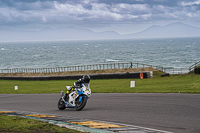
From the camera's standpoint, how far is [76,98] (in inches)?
456

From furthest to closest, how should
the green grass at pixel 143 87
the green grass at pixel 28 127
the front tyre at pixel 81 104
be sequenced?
the green grass at pixel 143 87 < the front tyre at pixel 81 104 < the green grass at pixel 28 127

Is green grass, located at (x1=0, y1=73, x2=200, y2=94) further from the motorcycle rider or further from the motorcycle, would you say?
the motorcycle rider

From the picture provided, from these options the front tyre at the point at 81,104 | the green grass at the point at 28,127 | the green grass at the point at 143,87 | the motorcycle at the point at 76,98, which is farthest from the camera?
the green grass at the point at 143,87

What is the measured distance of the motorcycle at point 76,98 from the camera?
1099cm

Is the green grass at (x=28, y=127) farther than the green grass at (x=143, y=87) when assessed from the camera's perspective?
No

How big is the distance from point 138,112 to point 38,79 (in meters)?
36.8

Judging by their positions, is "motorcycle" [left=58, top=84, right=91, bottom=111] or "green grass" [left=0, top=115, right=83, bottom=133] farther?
"motorcycle" [left=58, top=84, right=91, bottom=111]

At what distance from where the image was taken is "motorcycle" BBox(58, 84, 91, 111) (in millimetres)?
10985

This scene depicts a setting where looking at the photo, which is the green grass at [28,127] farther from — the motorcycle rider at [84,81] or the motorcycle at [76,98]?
the motorcycle rider at [84,81]

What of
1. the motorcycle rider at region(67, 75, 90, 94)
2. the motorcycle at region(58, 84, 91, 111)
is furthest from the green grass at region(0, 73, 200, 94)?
the motorcycle rider at region(67, 75, 90, 94)

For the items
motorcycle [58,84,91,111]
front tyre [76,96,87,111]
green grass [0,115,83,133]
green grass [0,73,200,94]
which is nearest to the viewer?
green grass [0,115,83,133]

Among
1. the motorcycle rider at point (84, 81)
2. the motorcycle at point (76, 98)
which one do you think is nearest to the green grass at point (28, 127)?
the motorcycle at point (76, 98)

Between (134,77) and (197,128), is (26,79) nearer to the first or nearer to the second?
(134,77)

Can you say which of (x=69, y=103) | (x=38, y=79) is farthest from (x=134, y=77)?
(x=69, y=103)
